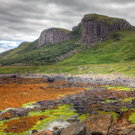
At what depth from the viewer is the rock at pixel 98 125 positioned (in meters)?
14.8

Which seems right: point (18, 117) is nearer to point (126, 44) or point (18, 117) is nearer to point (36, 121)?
point (36, 121)

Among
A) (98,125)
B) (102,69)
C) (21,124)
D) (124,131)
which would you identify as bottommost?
(21,124)

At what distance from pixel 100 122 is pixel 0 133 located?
40.7ft

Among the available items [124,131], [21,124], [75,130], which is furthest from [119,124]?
[21,124]

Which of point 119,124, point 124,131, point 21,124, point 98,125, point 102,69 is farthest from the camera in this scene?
point 102,69

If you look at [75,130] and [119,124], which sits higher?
[75,130]

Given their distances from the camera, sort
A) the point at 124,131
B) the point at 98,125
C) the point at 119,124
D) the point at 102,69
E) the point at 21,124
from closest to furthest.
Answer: the point at 124,131
the point at 119,124
the point at 98,125
the point at 21,124
the point at 102,69

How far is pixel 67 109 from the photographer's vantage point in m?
29.2

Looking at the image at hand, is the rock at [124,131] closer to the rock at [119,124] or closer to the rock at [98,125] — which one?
the rock at [119,124]

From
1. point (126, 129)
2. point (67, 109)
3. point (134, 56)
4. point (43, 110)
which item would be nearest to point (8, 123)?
point (43, 110)

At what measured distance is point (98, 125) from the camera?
1573cm

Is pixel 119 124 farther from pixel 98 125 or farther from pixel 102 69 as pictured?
pixel 102 69

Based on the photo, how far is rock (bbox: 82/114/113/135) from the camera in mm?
14789

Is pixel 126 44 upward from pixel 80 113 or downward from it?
upward
